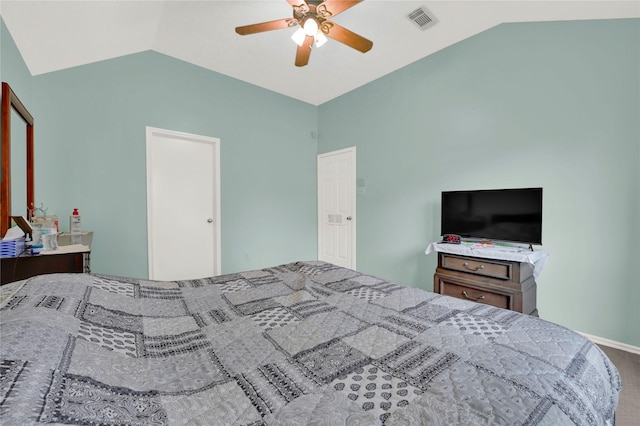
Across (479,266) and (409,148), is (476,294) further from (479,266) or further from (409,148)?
(409,148)

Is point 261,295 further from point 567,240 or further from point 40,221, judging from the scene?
point 567,240

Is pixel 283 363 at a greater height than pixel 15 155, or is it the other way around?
pixel 15 155

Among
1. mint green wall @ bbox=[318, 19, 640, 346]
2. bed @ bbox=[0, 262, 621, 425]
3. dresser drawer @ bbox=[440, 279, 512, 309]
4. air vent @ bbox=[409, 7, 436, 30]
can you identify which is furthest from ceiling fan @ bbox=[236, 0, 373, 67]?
dresser drawer @ bbox=[440, 279, 512, 309]

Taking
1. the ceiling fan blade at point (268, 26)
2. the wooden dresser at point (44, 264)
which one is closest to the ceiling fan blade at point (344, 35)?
the ceiling fan blade at point (268, 26)

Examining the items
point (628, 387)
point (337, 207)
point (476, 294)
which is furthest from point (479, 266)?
point (337, 207)

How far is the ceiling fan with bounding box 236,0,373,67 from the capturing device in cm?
204

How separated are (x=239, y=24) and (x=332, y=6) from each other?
121 centimetres

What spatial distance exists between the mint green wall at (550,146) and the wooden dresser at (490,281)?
38 cm

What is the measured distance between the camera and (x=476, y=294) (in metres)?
2.54

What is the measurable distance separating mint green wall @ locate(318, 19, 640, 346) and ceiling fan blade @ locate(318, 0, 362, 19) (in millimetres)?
1613

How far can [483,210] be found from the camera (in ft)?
8.89

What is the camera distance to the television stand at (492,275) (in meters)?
2.30

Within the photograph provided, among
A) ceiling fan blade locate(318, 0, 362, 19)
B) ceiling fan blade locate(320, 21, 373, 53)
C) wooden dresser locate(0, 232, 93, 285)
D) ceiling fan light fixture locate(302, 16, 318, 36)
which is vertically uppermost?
ceiling fan blade locate(318, 0, 362, 19)

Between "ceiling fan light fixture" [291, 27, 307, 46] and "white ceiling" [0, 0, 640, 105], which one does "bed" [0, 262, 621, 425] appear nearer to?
"ceiling fan light fixture" [291, 27, 307, 46]
